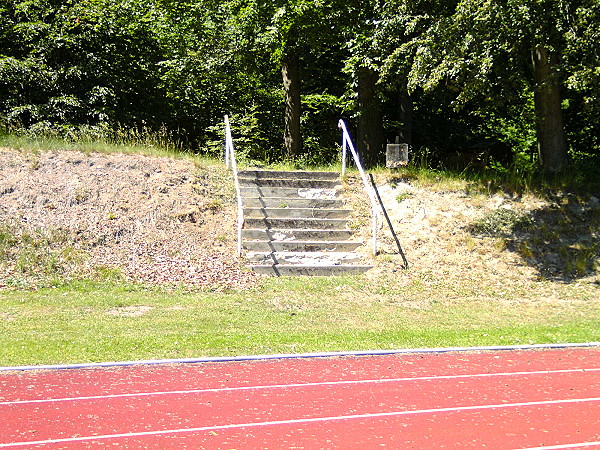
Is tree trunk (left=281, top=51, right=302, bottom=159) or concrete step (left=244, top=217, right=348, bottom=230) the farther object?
tree trunk (left=281, top=51, right=302, bottom=159)

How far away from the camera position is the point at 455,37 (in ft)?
43.3

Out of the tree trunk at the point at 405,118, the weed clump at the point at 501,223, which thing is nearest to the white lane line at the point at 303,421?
the weed clump at the point at 501,223

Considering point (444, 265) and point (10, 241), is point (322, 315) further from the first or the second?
point (10, 241)

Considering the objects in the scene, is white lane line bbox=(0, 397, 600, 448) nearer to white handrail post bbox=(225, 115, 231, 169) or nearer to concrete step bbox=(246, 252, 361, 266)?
concrete step bbox=(246, 252, 361, 266)

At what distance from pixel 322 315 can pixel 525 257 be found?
550 cm

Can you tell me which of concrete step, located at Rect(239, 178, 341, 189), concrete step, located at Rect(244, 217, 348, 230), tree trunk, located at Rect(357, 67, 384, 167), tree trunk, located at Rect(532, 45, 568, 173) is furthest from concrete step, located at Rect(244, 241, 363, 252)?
tree trunk, located at Rect(532, 45, 568, 173)

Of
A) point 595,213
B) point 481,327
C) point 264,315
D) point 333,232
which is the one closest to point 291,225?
point 333,232

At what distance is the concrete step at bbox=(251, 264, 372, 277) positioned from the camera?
41.2ft

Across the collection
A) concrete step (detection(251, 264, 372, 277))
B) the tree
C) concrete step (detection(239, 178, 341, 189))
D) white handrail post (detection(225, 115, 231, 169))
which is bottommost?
concrete step (detection(251, 264, 372, 277))

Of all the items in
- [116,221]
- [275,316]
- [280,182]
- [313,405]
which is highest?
[280,182]

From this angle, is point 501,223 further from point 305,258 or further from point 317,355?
point 317,355

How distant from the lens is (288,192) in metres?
15.3

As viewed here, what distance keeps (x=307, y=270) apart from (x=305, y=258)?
0.53 metres

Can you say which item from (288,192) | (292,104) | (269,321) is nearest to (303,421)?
(269,321)
